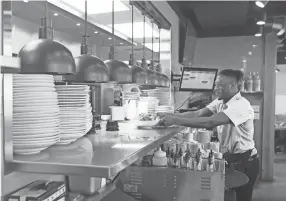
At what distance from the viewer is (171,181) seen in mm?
2047

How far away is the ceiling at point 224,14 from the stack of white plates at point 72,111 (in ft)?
12.6

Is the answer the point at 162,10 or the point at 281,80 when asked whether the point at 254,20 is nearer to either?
the point at 162,10

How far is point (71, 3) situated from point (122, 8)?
116 cm

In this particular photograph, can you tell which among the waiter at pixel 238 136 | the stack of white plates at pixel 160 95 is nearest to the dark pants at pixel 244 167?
the waiter at pixel 238 136

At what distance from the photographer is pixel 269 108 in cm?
639

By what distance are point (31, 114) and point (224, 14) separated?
5.31 m

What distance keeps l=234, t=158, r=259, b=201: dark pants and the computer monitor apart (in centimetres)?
194

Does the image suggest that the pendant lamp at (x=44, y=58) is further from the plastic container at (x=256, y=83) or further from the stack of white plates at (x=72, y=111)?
the plastic container at (x=256, y=83)

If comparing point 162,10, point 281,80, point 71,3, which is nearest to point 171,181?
point 71,3

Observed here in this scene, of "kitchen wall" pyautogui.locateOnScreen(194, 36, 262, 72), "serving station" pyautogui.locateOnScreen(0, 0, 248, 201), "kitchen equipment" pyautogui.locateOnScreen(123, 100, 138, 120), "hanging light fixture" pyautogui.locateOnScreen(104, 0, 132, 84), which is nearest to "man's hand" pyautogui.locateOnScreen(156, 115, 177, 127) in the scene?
"serving station" pyautogui.locateOnScreen(0, 0, 248, 201)

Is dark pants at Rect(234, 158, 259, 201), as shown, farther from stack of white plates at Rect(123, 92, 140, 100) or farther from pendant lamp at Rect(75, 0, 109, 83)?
pendant lamp at Rect(75, 0, 109, 83)

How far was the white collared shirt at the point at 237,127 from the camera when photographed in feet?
10.7

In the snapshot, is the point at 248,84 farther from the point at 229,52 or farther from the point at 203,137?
the point at 203,137

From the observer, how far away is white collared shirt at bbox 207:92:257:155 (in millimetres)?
3248
